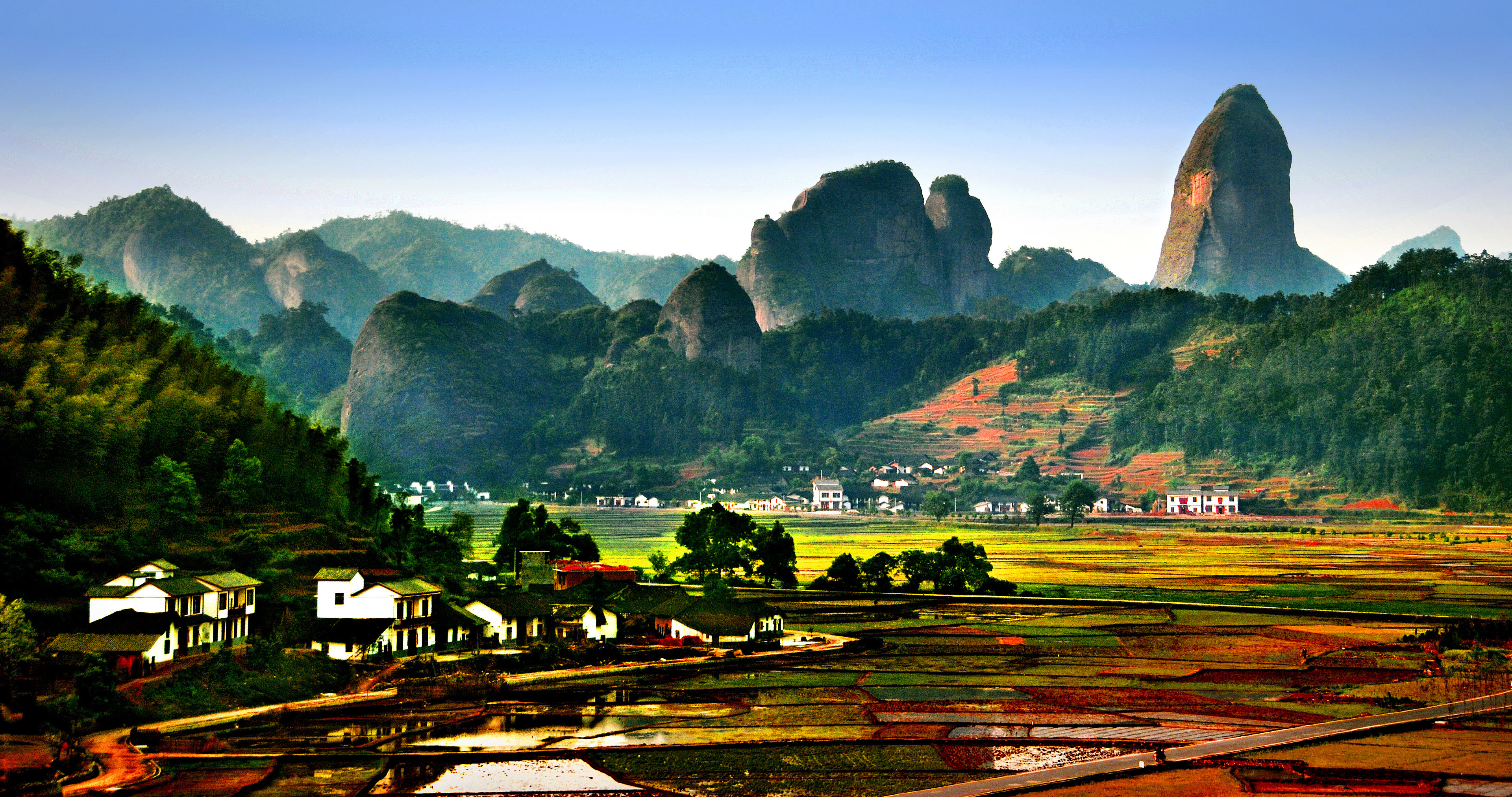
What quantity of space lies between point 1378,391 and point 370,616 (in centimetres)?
11390

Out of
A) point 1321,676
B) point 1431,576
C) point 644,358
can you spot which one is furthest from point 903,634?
point 644,358

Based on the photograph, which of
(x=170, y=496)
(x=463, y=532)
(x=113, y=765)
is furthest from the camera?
(x=463, y=532)

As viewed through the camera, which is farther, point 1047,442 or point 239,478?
point 1047,442

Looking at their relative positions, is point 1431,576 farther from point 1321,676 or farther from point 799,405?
point 799,405

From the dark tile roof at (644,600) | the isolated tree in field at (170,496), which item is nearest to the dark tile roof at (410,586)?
the isolated tree in field at (170,496)

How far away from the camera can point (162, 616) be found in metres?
35.2

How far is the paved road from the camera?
25047mm

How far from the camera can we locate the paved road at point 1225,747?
986 inches

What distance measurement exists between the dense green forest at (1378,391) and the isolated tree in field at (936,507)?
93.7 feet

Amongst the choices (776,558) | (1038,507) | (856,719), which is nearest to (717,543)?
(776,558)

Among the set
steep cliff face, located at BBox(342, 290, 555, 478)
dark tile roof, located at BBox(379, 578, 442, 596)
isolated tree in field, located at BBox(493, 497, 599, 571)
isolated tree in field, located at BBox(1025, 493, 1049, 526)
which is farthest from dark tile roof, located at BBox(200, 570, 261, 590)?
steep cliff face, located at BBox(342, 290, 555, 478)

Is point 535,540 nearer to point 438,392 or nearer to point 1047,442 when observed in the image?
point 1047,442

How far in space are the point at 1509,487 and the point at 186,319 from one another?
376 ft

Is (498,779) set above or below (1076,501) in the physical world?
below
